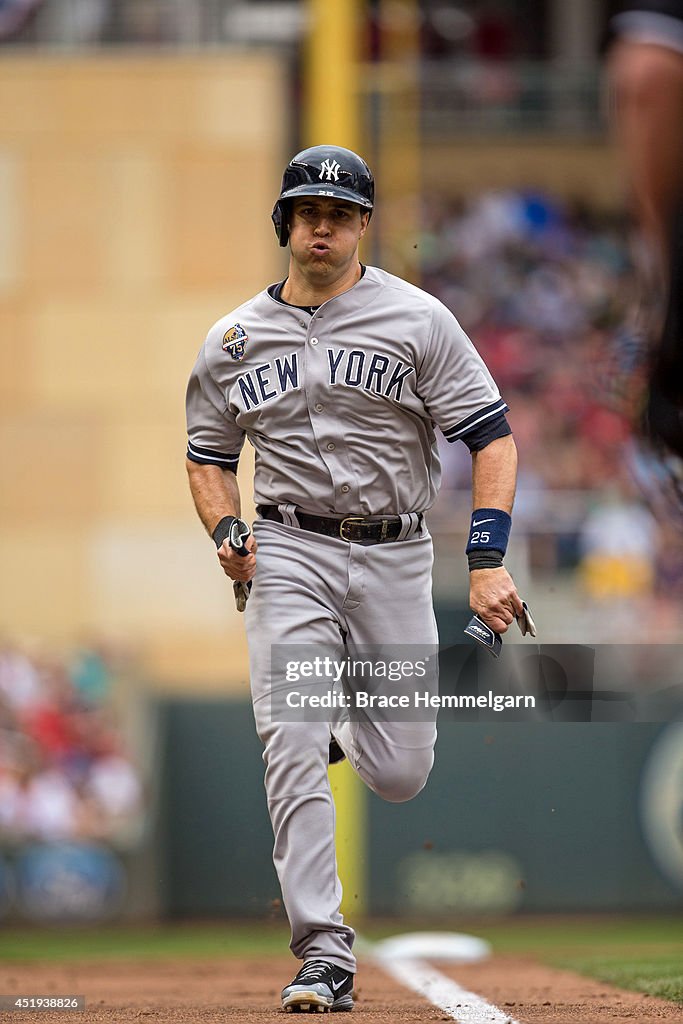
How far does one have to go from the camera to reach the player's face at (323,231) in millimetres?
4602

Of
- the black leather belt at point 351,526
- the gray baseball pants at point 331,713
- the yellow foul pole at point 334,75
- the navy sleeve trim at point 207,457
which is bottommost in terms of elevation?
the gray baseball pants at point 331,713

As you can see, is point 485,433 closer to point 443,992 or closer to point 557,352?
point 443,992

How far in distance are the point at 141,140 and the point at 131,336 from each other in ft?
4.87

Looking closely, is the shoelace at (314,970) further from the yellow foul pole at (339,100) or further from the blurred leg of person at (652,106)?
the yellow foul pole at (339,100)

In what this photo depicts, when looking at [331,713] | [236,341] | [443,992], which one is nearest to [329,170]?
[236,341]

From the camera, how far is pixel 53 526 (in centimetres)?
1262

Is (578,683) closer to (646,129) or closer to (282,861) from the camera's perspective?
(282,861)

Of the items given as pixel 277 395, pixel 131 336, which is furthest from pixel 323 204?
pixel 131 336

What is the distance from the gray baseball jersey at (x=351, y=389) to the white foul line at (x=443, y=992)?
1412 mm

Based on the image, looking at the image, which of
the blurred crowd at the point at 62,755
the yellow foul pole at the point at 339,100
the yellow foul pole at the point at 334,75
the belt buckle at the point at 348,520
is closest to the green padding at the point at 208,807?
the blurred crowd at the point at 62,755

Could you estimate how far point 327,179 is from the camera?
4.59m

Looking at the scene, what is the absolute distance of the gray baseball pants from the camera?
454 cm

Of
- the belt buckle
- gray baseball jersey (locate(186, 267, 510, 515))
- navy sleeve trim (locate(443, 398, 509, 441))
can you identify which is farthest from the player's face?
the belt buckle

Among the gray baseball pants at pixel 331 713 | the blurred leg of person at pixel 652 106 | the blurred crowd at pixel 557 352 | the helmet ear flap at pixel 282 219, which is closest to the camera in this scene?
the blurred leg of person at pixel 652 106
